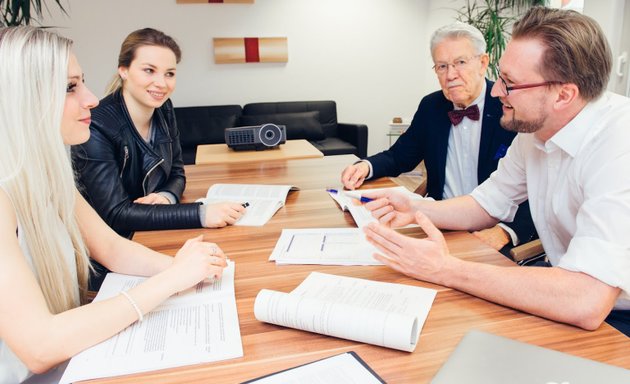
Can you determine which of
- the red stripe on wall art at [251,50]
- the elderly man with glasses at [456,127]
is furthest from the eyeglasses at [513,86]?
the red stripe on wall art at [251,50]

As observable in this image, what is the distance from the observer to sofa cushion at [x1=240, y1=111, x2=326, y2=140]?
5.19m

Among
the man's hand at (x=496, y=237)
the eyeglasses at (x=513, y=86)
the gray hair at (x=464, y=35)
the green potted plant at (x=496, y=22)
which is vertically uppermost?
the green potted plant at (x=496, y=22)

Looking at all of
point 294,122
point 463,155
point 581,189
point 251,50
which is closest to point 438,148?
point 463,155

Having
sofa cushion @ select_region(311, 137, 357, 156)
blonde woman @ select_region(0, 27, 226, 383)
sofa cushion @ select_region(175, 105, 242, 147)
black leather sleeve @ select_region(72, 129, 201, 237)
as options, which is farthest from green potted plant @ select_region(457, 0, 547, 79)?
blonde woman @ select_region(0, 27, 226, 383)

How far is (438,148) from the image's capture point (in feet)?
7.55

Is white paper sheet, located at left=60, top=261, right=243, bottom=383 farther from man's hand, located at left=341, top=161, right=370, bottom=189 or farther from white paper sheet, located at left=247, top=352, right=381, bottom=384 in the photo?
man's hand, located at left=341, top=161, right=370, bottom=189

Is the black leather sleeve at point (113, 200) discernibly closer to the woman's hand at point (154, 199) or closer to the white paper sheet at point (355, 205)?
the woman's hand at point (154, 199)

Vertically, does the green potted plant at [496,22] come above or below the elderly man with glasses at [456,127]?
above

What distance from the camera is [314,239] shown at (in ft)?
4.58

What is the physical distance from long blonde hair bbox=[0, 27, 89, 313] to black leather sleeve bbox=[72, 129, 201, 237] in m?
0.46

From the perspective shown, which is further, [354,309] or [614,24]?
[614,24]

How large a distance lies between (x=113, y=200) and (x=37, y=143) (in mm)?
645

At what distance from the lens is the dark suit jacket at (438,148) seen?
82.4 inches

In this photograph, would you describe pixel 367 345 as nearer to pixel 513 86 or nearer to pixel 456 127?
pixel 513 86
